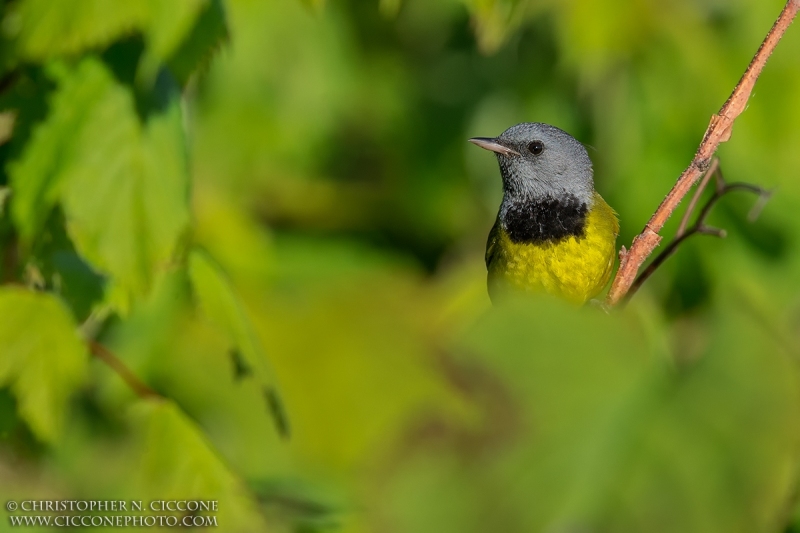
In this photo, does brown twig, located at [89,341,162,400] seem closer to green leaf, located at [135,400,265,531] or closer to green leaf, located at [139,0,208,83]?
green leaf, located at [135,400,265,531]

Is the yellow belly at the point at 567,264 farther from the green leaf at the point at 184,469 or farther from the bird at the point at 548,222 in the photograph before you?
the green leaf at the point at 184,469

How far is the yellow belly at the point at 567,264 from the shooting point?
2.84 metres

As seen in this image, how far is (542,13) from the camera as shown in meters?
5.66

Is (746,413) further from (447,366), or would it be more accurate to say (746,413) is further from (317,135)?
(317,135)

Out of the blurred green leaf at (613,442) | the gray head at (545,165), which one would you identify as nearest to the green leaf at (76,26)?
the gray head at (545,165)

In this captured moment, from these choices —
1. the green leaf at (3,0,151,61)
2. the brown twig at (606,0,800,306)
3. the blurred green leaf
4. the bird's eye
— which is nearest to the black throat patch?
the bird's eye

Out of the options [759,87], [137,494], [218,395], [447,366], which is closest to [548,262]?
[137,494]

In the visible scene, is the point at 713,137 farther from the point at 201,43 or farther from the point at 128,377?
the point at 128,377

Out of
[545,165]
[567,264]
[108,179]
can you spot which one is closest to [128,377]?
[108,179]

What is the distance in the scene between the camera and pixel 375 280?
450cm

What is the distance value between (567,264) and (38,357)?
1.46 meters

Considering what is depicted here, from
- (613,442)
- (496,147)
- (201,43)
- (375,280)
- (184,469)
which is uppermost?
(613,442)

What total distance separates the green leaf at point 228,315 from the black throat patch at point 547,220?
898mm

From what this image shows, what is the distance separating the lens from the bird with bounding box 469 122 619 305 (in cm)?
285
